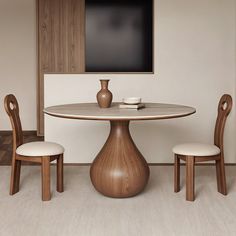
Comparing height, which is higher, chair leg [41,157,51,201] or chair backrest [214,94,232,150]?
chair backrest [214,94,232,150]

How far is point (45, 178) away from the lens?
11.2 ft

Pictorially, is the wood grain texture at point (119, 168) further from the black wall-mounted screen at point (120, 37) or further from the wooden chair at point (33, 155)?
the black wall-mounted screen at point (120, 37)

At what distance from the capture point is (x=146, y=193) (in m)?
3.62

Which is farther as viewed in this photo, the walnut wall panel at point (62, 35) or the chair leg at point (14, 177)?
the walnut wall panel at point (62, 35)

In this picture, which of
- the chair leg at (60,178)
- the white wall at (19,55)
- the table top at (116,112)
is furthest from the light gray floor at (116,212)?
the white wall at (19,55)

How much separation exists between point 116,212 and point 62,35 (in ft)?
11.8

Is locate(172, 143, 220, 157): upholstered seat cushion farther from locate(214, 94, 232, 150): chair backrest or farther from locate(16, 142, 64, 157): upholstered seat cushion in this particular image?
locate(16, 142, 64, 157): upholstered seat cushion

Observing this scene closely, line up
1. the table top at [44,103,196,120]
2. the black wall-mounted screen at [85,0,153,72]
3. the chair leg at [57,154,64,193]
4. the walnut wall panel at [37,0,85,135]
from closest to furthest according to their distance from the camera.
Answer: the table top at [44,103,196,120], the chair leg at [57,154,64,193], the walnut wall panel at [37,0,85,135], the black wall-mounted screen at [85,0,153,72]

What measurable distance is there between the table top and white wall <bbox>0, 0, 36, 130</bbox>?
3225 mm

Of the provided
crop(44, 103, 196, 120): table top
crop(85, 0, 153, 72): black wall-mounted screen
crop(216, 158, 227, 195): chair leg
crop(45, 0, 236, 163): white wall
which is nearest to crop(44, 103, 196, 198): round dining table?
crop(44, 103, 196, 120): table top

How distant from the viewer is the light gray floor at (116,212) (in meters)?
2.84

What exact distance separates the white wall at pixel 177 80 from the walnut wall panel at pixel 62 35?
169 centimetres

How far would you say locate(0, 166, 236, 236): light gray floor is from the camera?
284 centimetres

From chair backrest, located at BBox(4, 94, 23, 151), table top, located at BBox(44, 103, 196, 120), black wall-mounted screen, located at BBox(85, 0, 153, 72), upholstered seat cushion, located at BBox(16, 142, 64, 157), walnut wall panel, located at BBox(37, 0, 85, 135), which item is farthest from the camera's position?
black wall-mounted screen, located at BBox(85, 0, 153, 72)
